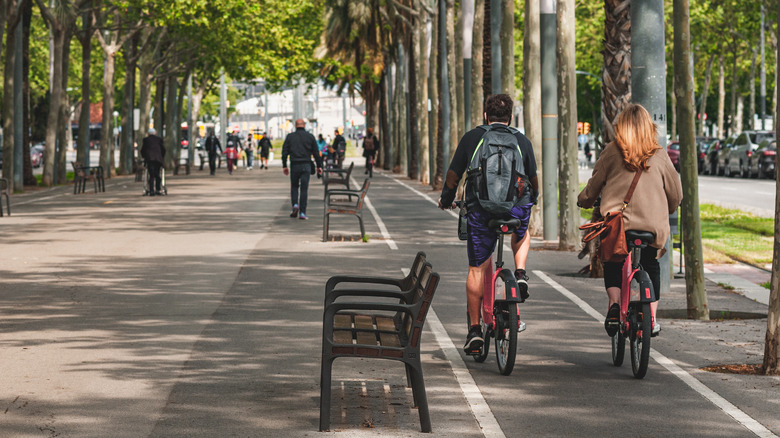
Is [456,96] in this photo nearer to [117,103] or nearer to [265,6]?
[265,6]

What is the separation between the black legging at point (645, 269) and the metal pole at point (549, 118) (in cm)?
1084

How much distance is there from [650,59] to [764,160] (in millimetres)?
35866

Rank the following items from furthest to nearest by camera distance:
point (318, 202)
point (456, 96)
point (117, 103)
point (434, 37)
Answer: point (117, 103) → point (434, 37) → point (456, 96) → point (318, 202)

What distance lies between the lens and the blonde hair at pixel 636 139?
8062 mm

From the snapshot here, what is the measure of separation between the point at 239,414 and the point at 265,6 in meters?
43.3

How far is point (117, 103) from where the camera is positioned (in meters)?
120

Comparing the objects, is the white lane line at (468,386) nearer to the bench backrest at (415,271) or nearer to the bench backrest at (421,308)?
the bench backrest at (421,308)

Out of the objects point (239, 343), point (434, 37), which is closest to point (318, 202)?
point (434, 37)

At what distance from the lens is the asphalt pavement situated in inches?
266

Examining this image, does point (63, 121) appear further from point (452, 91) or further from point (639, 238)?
point (639, 238)

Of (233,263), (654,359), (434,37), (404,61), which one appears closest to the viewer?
(654,359)

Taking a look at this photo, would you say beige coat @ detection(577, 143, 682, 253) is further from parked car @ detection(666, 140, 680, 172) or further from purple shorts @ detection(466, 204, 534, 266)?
parked car @ detection(666, 140, 680, 172)

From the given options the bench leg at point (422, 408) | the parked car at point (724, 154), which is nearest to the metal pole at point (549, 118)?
the bench leg at point (422, 408)

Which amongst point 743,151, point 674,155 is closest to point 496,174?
point 674,155
